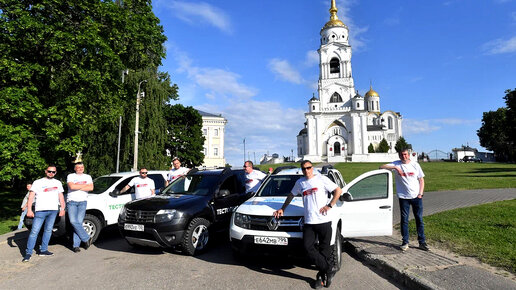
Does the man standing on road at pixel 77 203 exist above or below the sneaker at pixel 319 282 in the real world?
above

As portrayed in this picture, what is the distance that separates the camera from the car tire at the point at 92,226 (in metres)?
7.38

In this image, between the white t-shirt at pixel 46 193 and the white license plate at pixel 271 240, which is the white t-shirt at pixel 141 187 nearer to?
the white t-shirt at pixel 46 193

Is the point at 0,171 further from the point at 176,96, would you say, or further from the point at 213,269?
the point at 176,96

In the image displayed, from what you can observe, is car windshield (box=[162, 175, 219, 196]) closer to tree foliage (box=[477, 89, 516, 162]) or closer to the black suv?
the black suv

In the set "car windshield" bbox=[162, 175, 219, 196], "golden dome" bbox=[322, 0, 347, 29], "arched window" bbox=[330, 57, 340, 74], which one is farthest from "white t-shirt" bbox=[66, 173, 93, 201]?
"golden dome" bbox=[322, 0, 347, 29]

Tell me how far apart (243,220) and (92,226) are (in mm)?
4412

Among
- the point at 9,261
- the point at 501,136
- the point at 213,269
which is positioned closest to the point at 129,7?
the point at 9,261

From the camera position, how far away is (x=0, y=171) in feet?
31.8

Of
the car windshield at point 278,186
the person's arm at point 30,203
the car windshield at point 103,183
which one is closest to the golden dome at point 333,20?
the car windshield at point 103,183

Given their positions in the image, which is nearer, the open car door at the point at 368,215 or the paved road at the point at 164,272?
the paved road at the point at 164,272

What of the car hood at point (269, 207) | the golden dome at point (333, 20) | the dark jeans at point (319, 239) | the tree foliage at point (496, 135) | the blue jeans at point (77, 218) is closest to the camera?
the dark jeans at point (319, 239)

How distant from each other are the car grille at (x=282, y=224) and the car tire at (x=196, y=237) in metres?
1.55

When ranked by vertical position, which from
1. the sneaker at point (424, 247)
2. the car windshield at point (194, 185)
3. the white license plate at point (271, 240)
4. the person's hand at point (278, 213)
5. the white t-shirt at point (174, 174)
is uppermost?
the white t-shirt at point (174, 174)

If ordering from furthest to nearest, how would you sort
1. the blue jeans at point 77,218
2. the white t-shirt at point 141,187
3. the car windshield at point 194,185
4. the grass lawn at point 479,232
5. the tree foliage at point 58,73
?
the tree foliage at point 58,73, the white t-shirt at point 141,187, the car windshield at point 194,185, the blue jeans at point 77,218, the grass lawn at point 479,232
